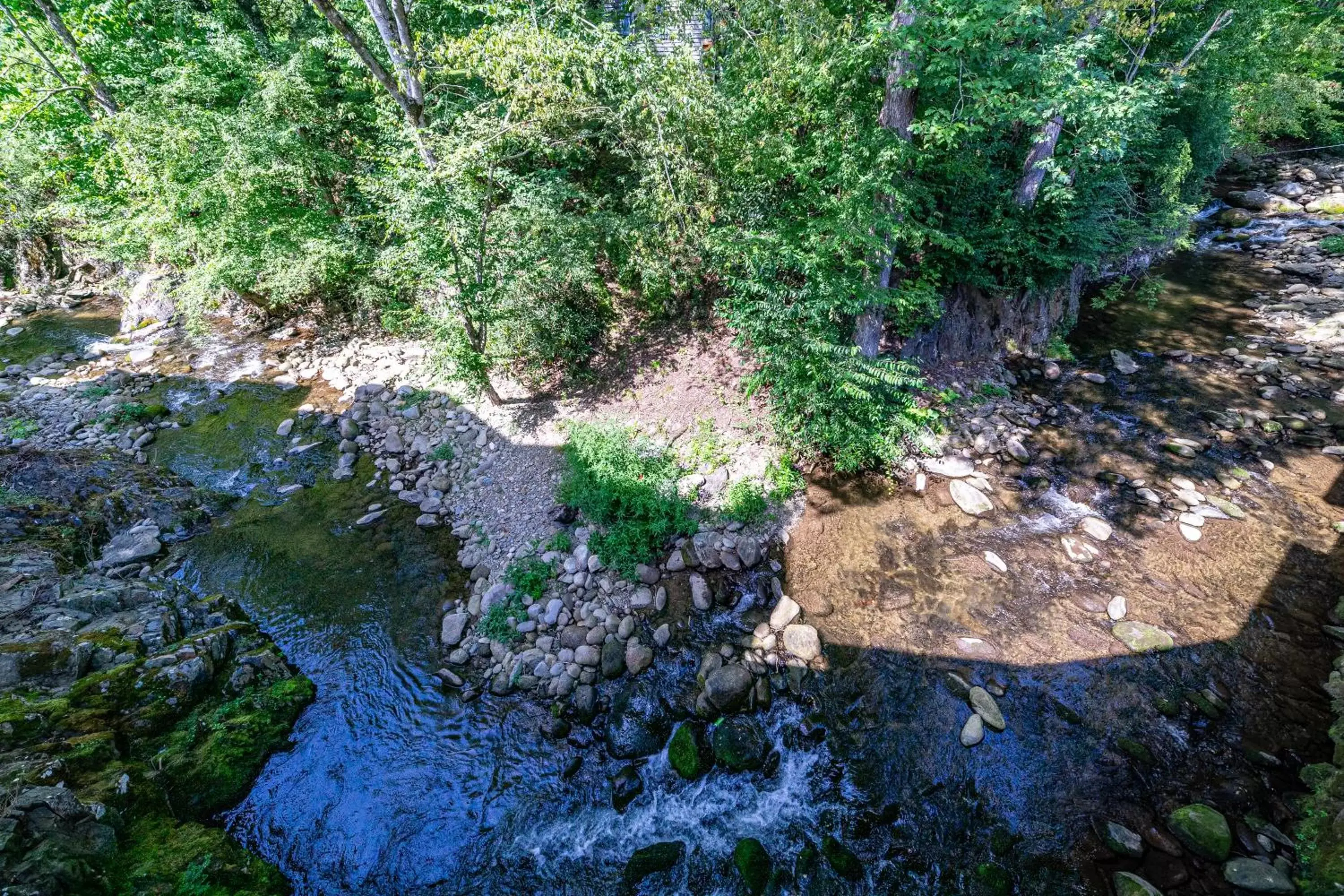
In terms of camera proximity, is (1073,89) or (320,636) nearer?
(1073,89)

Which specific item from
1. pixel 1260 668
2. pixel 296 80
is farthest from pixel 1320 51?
pixel 296 80

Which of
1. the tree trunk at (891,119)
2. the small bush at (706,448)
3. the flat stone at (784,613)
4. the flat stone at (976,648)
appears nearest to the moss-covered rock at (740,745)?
the flat stone at (784,613)

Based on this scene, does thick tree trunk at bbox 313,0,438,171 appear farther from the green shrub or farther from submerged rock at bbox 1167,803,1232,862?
submerged rock at bbox 1167,803,1232,862

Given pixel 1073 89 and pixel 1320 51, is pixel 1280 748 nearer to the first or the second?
pixel 1073 89

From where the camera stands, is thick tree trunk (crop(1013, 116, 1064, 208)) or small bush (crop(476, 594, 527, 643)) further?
thick tree trunk (crop(1013, 116, 1064, 208))

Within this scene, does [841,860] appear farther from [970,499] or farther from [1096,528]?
[1096,528]

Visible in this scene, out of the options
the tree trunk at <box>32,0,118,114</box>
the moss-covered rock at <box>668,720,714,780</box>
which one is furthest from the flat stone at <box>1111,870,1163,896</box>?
the tree trunk at <box>32,0,118,114</box>
